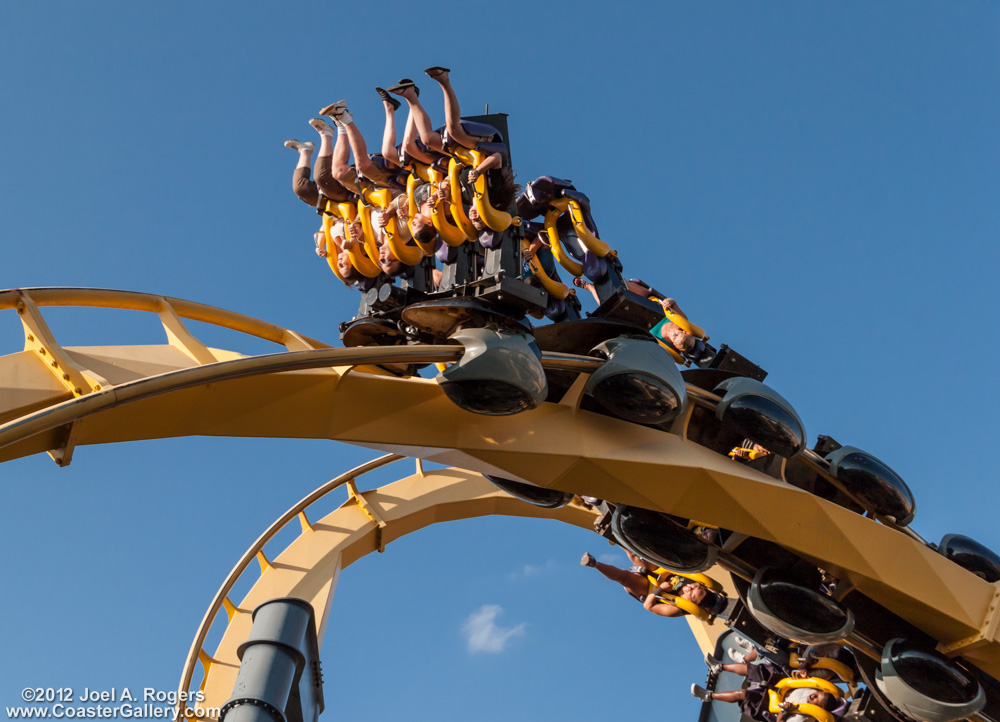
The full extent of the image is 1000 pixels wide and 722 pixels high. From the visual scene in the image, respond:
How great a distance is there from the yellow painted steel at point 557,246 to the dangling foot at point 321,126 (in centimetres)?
174

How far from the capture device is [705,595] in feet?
31.3

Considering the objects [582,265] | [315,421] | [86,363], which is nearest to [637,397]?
[582,265]

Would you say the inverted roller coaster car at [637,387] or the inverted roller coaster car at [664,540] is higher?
the inverted roller coaster car at [637,387]

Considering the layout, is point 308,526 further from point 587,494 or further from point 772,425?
point 772,425

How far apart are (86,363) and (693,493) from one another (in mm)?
3751

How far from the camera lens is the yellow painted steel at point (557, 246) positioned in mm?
7474

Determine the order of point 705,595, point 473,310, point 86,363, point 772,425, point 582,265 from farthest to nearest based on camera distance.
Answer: point 705,595
point 582,265
point 772,425
point 473,310
point 86,363


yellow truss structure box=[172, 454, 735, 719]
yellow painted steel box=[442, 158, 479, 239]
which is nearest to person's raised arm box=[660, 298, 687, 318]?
yellow painted steel box=[442, 158, 479, 239]

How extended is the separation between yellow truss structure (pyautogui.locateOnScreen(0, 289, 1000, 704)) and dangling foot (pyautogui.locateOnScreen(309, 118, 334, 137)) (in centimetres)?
209

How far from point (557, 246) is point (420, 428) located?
7.02 ft

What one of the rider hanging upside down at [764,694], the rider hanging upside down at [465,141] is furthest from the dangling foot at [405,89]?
the rider hanging upside down at [764,694]

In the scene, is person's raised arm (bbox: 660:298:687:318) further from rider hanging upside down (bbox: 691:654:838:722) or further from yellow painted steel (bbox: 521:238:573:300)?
rider hanging upside down (bbox: 691:654:838:722)

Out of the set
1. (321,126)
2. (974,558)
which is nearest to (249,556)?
(321,126)

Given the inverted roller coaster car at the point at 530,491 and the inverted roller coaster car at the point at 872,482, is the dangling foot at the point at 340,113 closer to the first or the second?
the inverted roller coaster car at the point at 530,491
